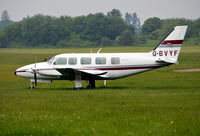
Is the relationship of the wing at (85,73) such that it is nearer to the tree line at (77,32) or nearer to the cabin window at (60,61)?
the cabin window at (60,61)

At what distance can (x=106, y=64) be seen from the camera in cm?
3066

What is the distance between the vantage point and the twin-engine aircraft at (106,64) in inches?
1174

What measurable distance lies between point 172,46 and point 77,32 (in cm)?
11782

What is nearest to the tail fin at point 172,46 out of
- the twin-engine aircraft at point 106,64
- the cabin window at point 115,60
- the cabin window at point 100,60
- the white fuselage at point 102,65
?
the twin-engine aircraft at point 106,64

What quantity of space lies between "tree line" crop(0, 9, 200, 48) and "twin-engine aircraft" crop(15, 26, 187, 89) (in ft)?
313

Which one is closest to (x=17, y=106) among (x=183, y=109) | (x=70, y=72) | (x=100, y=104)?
(x=100, y=104)

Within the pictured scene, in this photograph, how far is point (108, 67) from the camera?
3064 cm

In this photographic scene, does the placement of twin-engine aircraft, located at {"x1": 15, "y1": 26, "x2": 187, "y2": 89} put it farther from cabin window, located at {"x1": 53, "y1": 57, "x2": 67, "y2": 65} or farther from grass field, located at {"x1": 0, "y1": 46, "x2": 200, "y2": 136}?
grass field, located at {"x1": 0, "y1": 46, "x2": 200, "y2": 136}

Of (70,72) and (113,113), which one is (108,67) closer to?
(70,72)

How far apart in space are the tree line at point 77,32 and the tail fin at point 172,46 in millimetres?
A: 96759

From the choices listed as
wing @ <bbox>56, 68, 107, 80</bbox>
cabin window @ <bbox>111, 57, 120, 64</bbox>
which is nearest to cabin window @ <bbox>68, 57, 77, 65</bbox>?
wing @ <bbox>56, 68, 107, 80</bbox>

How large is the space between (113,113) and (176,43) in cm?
1255

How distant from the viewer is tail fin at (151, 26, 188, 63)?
97.3ft

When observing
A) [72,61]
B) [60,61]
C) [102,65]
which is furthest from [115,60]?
[60,61]
